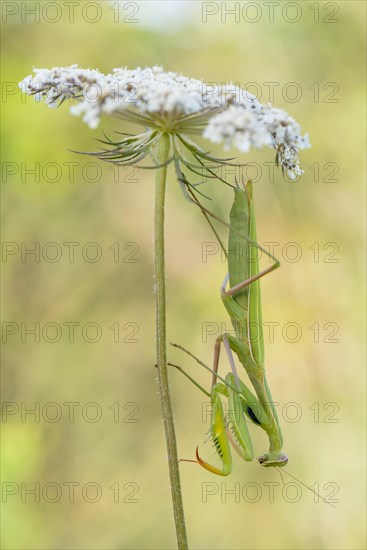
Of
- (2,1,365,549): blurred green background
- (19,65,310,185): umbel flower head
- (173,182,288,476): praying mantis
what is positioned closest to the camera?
(19,65,310,185): umbel flower head

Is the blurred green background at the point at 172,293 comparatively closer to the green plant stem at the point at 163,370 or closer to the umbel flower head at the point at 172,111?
the umbel flower head at the point at 172,111

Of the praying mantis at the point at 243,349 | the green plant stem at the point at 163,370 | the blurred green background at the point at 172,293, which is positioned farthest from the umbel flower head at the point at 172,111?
the blurred green background at the point at 172,293

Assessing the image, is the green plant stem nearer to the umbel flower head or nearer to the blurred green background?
the umbel flower head

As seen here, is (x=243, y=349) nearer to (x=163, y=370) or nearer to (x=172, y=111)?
(x=163, y=370)

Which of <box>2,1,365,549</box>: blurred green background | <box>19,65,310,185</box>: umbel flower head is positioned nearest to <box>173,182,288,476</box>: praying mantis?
<box>19,65,310,185</box>: umbel flower head

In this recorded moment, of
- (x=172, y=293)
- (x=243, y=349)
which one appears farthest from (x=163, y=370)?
(x=172, y=293)
